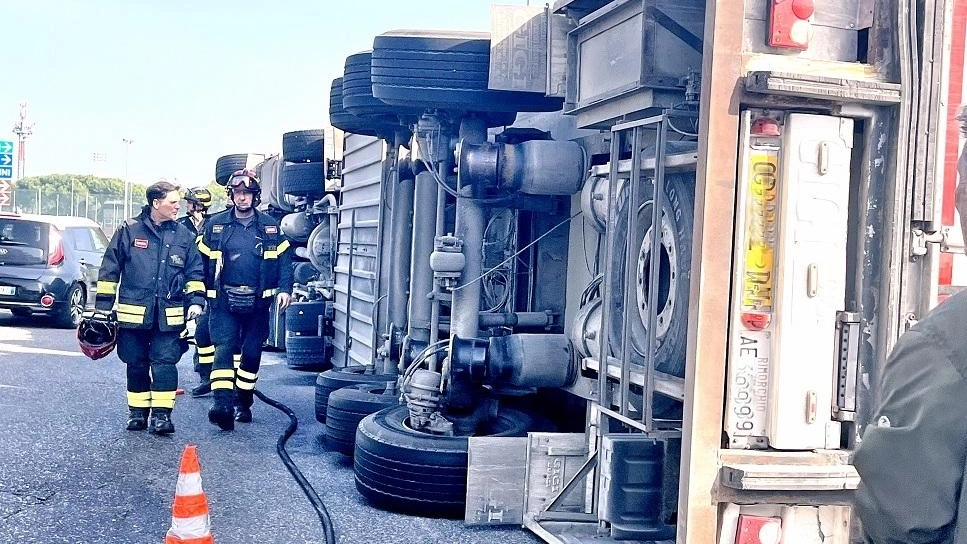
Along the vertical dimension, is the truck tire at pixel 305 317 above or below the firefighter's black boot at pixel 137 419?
above

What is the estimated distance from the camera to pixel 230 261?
7.02 m

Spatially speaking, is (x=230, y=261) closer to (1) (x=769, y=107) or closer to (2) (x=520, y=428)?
(2) (x=520, y=428)

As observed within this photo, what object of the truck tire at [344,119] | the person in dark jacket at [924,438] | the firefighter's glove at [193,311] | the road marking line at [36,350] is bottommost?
the road marking line at [36,350]

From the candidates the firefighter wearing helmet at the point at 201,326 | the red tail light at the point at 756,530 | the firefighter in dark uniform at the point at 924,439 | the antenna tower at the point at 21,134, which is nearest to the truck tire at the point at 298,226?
the firefighter wearing helmet at the point at 201,326

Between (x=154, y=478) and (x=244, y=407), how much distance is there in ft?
6.04

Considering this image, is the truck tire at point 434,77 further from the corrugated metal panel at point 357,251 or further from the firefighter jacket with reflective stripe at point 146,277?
the corrugated metal panel at point 357,251

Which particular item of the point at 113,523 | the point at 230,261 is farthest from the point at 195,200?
the point at 113,523

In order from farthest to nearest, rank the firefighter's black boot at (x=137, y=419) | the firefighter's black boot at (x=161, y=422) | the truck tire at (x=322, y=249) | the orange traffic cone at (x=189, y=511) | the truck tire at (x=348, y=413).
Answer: the truck tire at (x=322, y=249) < the firefighter's black boot at (x=137, y=419) < the firefighter's black boot at (x=161, y=422) < the truck tire at (x=348, y=413) < the orange traffic cone at (x=189, y=511)

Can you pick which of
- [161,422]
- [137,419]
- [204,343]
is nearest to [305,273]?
[204,343]

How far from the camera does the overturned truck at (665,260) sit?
296 centimetres

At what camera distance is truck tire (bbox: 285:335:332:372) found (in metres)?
9.75

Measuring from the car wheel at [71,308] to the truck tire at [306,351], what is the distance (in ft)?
18.7

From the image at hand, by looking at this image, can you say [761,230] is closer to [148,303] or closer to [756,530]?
[756,530]

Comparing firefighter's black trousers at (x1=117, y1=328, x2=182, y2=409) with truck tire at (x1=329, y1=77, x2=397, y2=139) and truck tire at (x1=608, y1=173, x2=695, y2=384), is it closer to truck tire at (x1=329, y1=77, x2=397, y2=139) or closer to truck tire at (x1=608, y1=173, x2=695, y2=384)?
truck tire at (x1=329, y1=77, x2=397, y2=139)
